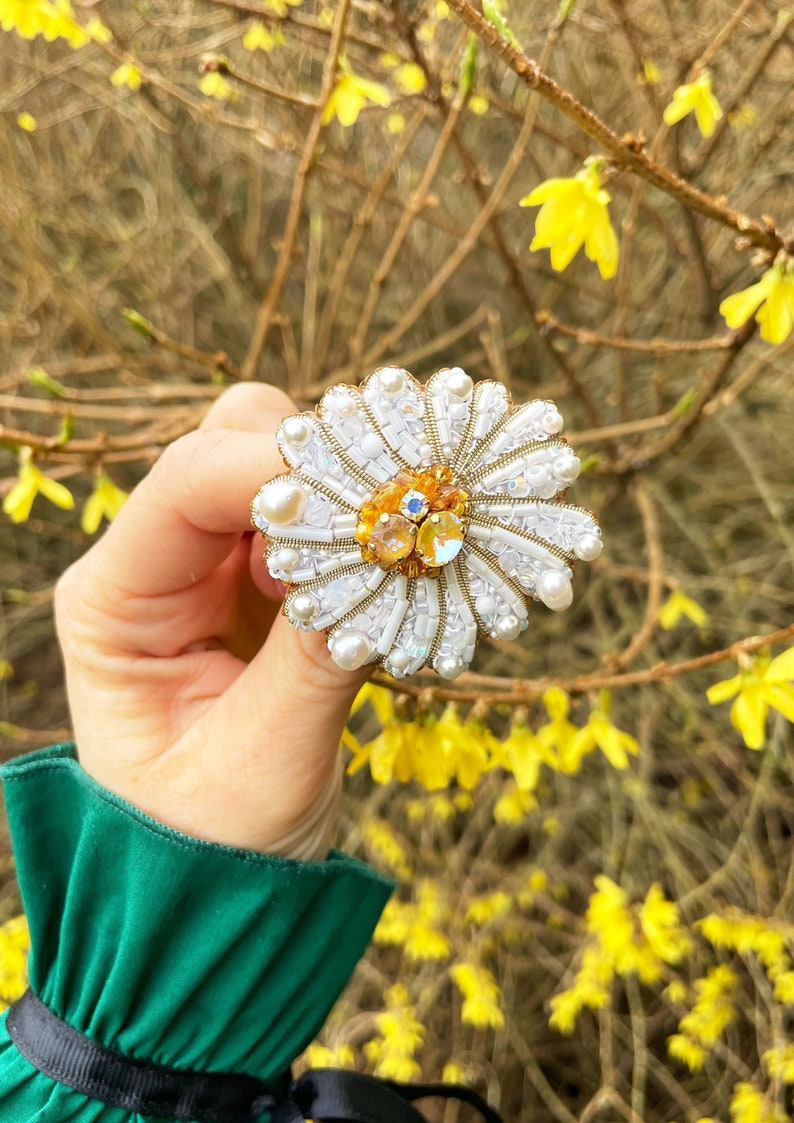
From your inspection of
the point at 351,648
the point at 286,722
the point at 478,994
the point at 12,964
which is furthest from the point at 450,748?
the point at 12,964

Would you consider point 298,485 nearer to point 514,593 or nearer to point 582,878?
point 514,593

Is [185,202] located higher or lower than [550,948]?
higher

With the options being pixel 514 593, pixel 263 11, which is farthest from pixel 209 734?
pixel 263 11

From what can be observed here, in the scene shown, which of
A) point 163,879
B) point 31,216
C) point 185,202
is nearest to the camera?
point 163,879

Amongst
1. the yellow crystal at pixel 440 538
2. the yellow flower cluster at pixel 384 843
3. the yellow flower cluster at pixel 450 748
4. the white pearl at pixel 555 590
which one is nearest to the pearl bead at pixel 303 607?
the yellow crystal at pixel 440 538

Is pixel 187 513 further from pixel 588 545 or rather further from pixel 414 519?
pixel 588 545

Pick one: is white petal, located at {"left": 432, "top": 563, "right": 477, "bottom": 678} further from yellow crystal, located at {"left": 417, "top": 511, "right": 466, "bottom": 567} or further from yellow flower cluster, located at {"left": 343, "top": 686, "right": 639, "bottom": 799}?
yellow flower cluster, located at {"left": 343, "top": 686, "right": 639, "bottom": 799}

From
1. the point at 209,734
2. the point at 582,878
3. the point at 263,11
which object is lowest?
the point at 582,878
